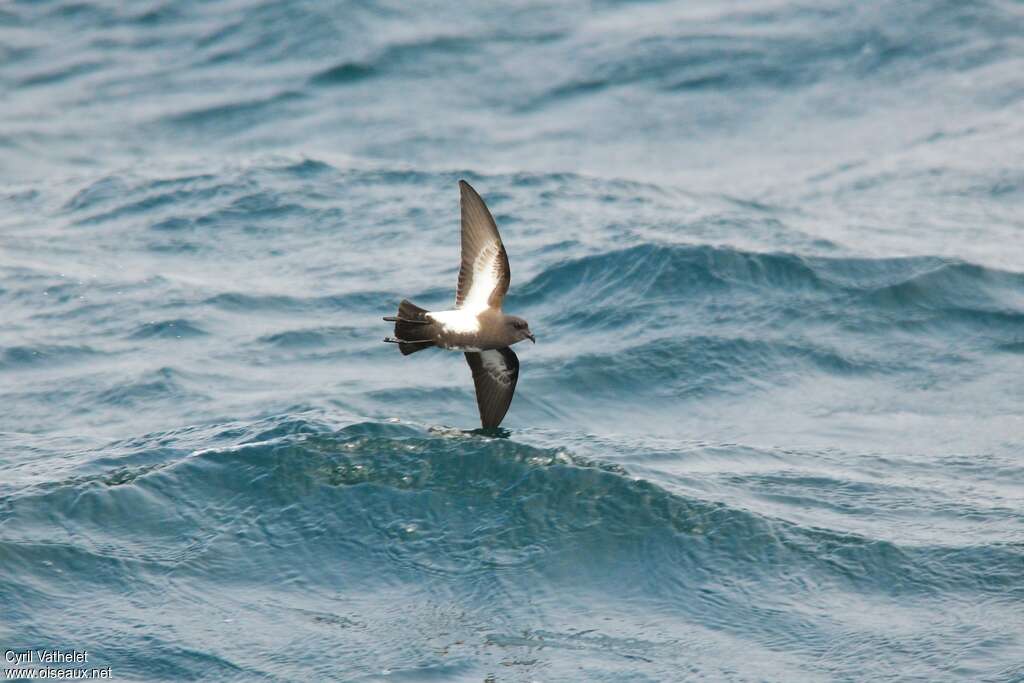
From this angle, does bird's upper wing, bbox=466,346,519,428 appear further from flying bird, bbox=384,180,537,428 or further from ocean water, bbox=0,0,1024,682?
ocean water, bbox=0,0,1024,682

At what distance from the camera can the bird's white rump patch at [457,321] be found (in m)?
9.48

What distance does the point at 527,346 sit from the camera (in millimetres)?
13219

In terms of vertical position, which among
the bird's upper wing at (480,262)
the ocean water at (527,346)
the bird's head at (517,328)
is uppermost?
the bird's upper wing at (480,262)

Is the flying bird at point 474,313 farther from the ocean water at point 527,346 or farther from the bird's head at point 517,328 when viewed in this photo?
the ocean water at point 527,346

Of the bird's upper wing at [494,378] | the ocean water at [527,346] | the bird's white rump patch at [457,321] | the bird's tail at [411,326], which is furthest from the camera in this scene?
the bird's upper wing at [494,378]

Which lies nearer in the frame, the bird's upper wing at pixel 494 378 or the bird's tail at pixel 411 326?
the bird's tail at pixel 411 326

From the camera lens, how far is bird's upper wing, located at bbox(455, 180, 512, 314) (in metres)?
9.67

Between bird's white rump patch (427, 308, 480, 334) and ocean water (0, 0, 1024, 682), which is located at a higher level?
bird's white rump patch (427, 308, 480, 334)

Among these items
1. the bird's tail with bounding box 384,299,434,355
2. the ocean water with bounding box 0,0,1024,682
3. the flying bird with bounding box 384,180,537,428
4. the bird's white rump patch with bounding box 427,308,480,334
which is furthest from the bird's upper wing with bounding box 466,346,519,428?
the bird's tail with bounding box 384,299,434,355

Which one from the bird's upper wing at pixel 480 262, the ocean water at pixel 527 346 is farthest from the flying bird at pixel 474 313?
the ocean water at pixel 527 346

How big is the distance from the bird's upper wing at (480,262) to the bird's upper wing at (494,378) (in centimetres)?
43

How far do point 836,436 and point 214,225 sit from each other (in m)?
8.36

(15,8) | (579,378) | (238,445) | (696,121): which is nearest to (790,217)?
(696,121)

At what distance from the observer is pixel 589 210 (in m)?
17.0
